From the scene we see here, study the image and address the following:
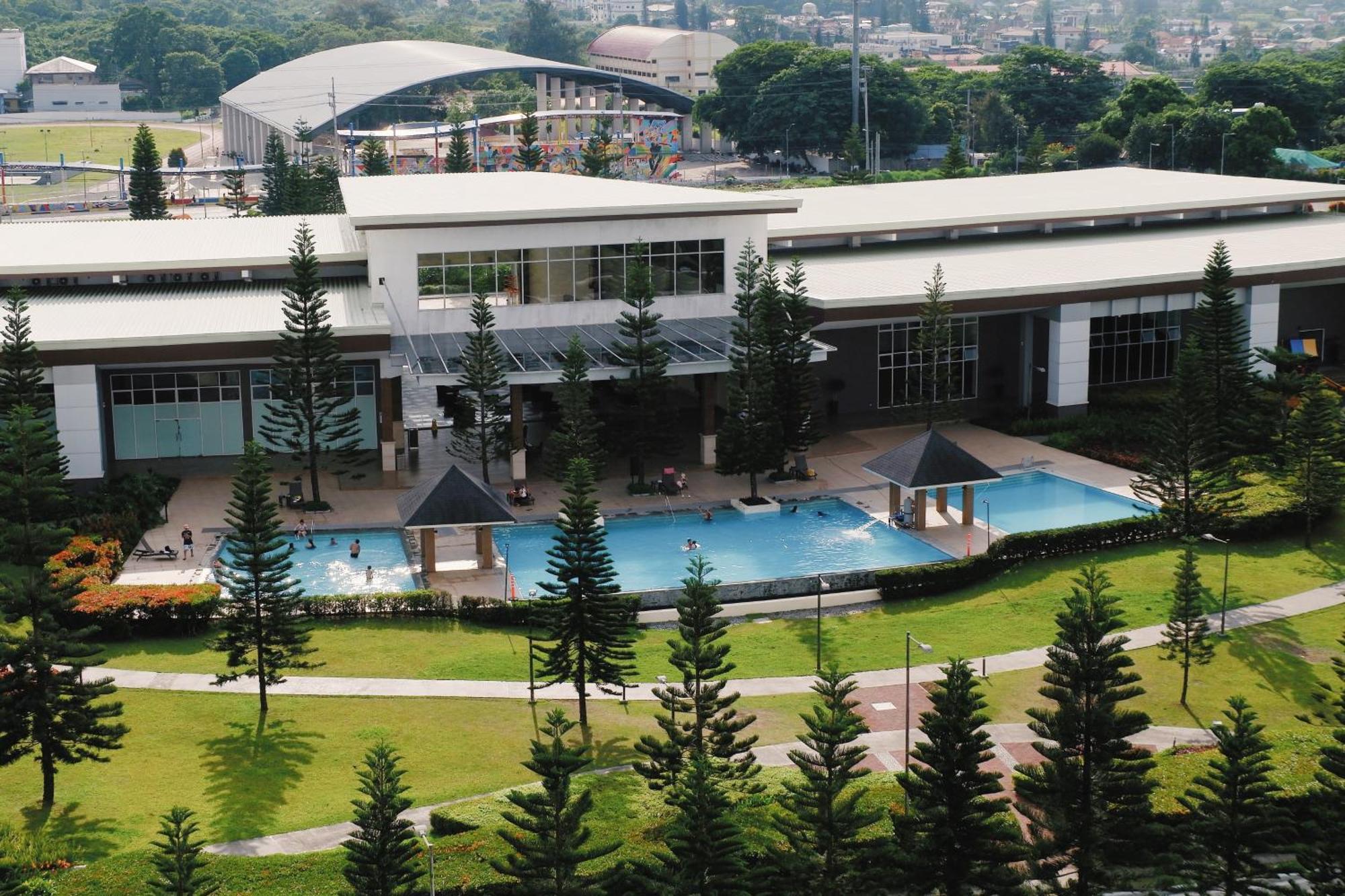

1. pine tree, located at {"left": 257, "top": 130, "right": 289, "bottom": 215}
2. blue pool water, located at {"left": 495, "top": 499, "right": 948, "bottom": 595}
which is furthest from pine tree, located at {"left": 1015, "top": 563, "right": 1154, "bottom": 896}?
pine tree, located at {"left": 257, "top": 130, "right": 289, "bottom": 215}

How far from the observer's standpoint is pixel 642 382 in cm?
4203

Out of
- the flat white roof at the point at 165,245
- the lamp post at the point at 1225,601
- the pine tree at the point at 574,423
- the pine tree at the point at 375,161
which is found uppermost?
the pine tree at the point at 375,161

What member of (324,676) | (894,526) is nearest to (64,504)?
(324,676)

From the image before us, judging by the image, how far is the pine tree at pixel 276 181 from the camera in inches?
3088

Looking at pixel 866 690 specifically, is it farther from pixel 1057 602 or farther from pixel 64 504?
pixel 64 504

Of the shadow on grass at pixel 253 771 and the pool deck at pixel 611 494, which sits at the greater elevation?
the pool deck at pixel 611 494

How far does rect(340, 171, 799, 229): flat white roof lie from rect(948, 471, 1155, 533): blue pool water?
33.0 feet

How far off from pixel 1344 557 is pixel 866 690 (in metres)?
12.9

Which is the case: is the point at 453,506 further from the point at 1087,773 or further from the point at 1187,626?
the point at 1087,773

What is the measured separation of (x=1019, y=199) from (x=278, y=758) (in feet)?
128

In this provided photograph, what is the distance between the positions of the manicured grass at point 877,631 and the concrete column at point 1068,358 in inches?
430

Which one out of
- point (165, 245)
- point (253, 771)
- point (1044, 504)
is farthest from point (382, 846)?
point (165, 245)

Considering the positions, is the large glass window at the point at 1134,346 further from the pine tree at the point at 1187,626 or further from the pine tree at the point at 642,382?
the pine tree at the point at 1187,626

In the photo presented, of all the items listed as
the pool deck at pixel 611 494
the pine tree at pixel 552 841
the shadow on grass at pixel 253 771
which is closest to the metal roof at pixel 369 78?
the pool deck at pixel 611 494
